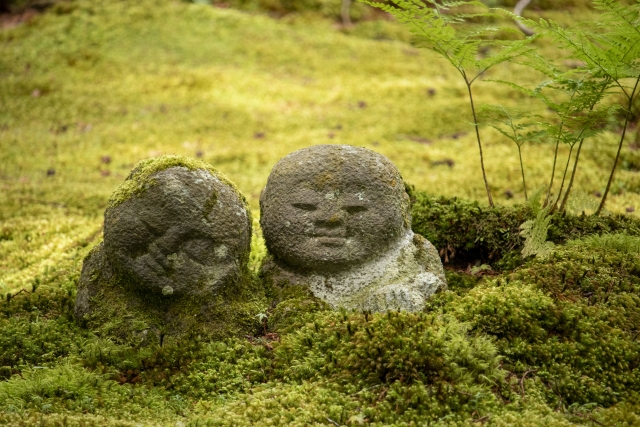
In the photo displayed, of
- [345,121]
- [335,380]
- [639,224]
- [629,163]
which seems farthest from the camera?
[345,121]

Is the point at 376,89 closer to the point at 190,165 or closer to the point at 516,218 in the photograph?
the point at 516,218

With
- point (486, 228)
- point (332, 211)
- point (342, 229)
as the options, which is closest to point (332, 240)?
point (342, 229)

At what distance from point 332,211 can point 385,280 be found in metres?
0.83

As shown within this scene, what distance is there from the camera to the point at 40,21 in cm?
1705

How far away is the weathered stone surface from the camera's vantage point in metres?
4.80

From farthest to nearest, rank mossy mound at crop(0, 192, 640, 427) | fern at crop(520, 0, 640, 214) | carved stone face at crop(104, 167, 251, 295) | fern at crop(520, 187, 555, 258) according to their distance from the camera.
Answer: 1. fern at crop(520, 187, 555, 258)
2. fern at crop(520, 0, 640, 214)
3. carved stone face at crop(104, 167, 251, 295)
4. mossy mound at crop(0, 192, 640, 427)

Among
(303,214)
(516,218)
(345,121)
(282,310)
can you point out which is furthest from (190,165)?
(345,121)

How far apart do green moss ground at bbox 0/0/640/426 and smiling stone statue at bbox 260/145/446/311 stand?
30cm

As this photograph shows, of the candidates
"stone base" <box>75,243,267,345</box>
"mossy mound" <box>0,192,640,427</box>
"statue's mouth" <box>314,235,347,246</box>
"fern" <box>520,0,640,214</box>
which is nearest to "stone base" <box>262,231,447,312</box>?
"mossy mound" <box>0,192,640,427</box>

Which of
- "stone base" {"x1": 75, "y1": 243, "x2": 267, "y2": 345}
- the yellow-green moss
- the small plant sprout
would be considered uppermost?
the yellow-green moss

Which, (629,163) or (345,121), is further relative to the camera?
(345,121)

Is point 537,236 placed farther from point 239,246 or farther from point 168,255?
point 168,255

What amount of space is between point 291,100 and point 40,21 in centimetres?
895

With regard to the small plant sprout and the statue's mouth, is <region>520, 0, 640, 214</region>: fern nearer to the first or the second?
the statue's mouth
